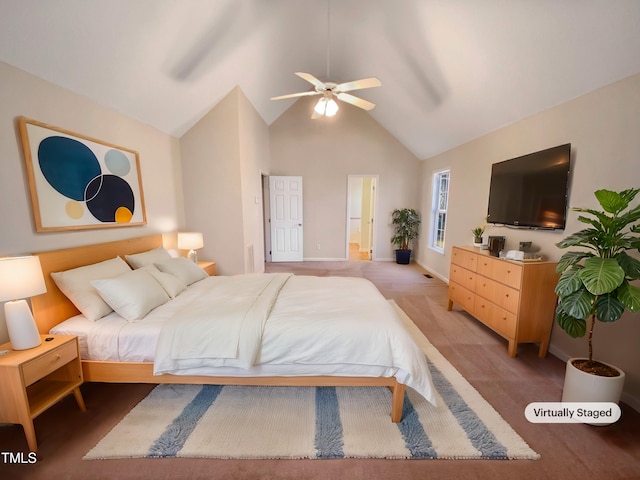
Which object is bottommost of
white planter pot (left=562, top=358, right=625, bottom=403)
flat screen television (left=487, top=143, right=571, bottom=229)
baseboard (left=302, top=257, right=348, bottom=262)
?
baseboard (left=302, top=257, right=348, bottom=262)

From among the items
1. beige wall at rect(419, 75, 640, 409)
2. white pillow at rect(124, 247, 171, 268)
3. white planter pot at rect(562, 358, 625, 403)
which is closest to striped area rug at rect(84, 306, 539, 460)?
white planter pot at rect(562, 358, 625, 403)

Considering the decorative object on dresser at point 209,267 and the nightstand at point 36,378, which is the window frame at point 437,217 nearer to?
the decorative object on dresser at point 209,267

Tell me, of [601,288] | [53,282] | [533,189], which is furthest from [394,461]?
[533,189]

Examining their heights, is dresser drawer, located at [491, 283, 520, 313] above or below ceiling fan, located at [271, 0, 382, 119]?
below

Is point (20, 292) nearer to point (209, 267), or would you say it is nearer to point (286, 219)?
point (209, 267)

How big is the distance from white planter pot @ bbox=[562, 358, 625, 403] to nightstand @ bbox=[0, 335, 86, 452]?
3.27m

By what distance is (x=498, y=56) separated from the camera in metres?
2.37

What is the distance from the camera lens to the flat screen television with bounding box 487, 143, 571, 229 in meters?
2.29

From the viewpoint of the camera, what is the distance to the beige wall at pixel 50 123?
5.45ft

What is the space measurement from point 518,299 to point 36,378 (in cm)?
350

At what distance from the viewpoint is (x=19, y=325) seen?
149 centimetres

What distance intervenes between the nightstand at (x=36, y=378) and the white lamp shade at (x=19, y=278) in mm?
344

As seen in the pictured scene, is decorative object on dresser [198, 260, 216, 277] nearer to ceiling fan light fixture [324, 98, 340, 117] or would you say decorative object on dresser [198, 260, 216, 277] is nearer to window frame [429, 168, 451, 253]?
ceiling fan light fixture [324, 98, 340, 117]

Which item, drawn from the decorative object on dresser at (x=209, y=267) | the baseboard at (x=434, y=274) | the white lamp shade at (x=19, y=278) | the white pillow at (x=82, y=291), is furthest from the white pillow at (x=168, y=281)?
the baseboard at (x=434, y=274)
